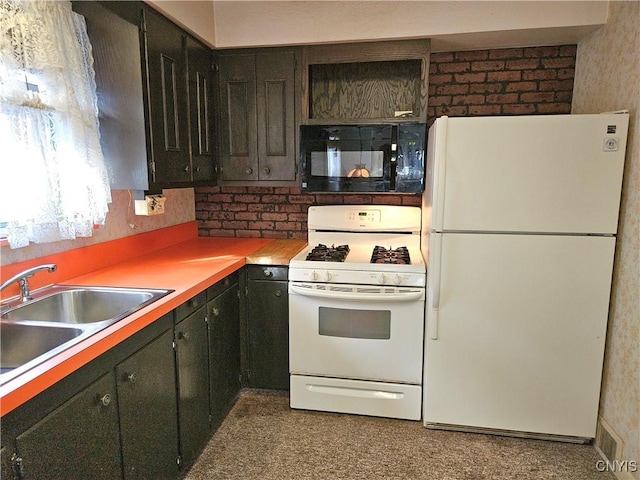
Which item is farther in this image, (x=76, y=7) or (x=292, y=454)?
(x=292, y=454)

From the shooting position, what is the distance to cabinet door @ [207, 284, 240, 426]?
2.17 m

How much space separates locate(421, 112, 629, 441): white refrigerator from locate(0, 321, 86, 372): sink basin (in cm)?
163

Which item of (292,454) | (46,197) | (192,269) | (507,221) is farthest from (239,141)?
(292,454)

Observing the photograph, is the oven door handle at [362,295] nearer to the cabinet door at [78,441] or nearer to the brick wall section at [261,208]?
the brick wall section at [261,208]

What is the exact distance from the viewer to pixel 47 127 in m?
1.68

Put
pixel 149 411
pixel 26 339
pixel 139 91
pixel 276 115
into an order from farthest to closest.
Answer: pixel 276 115
pixel 139 91
pixel 149 411
pixel 26 339

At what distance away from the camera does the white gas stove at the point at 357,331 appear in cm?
227

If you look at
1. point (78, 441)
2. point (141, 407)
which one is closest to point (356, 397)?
point (141, 407)

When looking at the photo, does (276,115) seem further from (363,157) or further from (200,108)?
(363,157)

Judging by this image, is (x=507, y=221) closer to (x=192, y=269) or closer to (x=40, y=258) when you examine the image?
(x=192, y=269)

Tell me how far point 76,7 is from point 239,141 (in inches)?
43.4

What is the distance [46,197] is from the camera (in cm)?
167

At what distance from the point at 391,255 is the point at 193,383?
4.19 ft

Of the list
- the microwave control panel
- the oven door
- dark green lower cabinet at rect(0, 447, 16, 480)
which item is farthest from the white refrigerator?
dark green lower cabinet at rect(0, 447, 16, 480)
